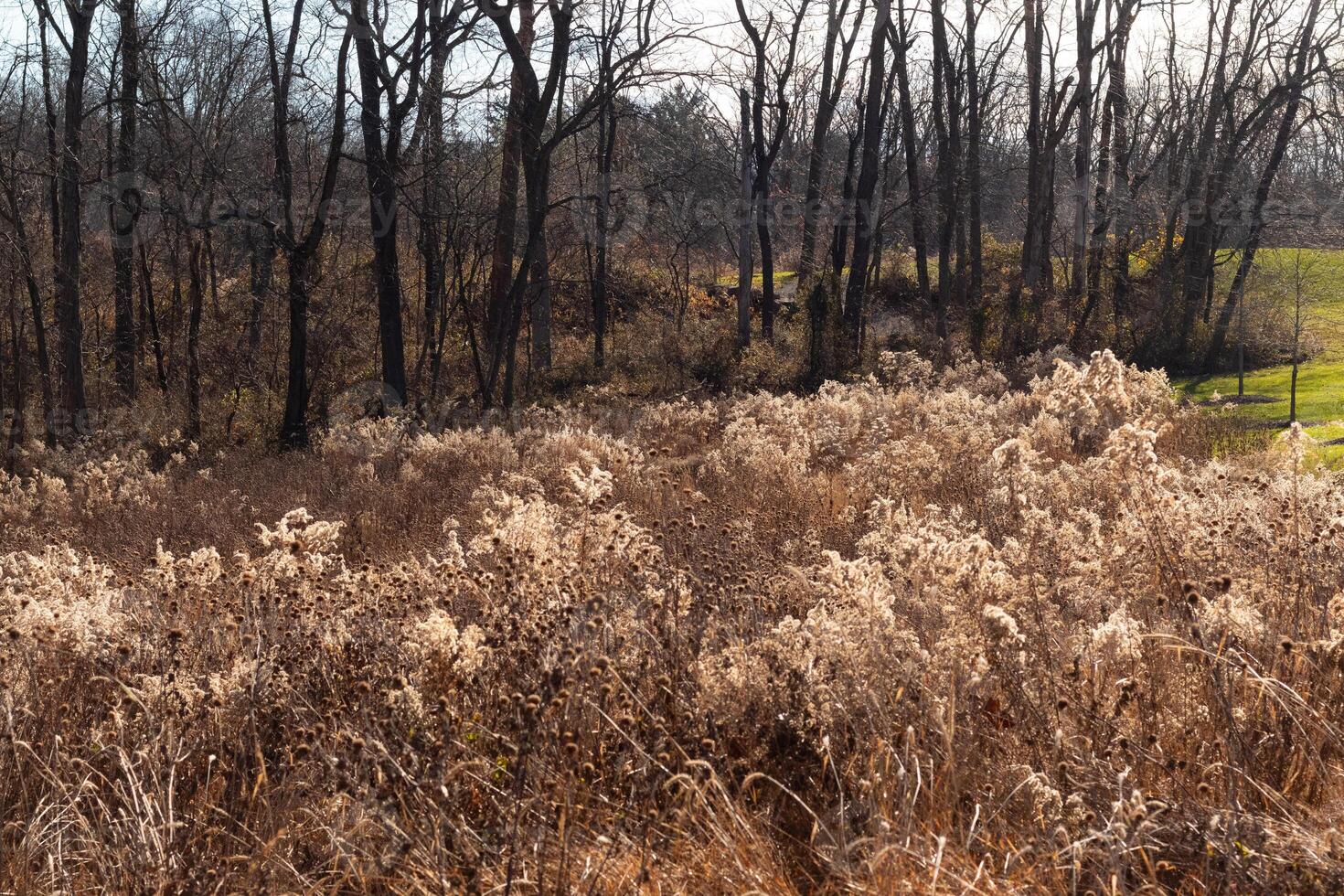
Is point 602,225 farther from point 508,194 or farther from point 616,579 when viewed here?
point 616,579

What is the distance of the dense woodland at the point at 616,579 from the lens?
111 inches

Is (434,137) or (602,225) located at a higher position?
(434,137)

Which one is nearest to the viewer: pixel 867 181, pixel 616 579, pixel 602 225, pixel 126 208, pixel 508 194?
pixel 616 579

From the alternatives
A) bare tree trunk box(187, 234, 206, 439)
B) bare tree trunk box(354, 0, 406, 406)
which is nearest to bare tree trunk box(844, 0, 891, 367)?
bare tree trunk box(354, 0, 406, 406)

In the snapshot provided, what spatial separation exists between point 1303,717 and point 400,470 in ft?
28.7

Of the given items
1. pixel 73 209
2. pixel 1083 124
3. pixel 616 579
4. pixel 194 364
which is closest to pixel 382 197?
pixel 194 364

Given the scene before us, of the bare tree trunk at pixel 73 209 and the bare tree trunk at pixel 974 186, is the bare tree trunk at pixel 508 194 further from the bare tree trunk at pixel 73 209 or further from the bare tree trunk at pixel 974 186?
the bare tree trunk at pixel 974 186

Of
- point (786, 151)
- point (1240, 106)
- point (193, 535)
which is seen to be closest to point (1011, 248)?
point (1240, 106)

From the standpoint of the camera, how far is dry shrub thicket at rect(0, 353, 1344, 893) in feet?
8.87

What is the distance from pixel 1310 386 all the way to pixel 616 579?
563 inches

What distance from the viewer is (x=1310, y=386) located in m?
15.3

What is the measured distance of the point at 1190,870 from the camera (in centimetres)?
266

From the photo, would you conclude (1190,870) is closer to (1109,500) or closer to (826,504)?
(1109,500)

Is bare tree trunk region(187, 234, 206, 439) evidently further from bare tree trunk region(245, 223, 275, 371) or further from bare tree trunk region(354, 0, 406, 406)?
bare tree trunk region(354, 0, 406, 406)
